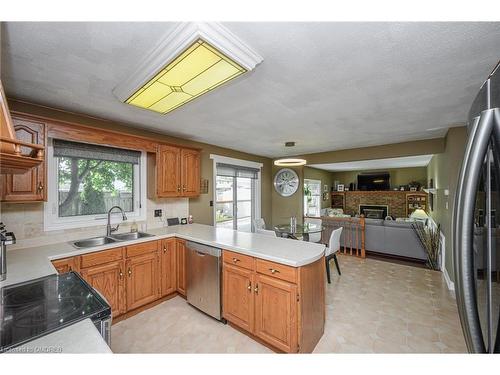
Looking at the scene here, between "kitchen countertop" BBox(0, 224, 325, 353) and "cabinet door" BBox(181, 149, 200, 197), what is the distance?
703 millimetres

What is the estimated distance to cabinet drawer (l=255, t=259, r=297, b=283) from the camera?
1712mm

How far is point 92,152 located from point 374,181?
888 centimetres

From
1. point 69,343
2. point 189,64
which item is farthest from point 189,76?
point 69,343

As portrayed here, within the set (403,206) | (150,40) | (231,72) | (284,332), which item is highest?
(150,40)

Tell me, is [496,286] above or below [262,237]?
above

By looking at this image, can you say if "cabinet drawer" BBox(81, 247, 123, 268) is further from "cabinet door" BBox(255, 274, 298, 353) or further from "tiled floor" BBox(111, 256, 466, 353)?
"cabinet door" BBox(255, 274, 298, 353)

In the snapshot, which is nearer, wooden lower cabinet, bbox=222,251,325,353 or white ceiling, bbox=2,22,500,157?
white ceiling, bbox=2,22,500,157

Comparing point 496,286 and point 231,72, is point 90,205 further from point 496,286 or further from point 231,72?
point 496,286

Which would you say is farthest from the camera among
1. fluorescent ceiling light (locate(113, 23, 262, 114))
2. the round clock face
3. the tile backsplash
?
the round clock face

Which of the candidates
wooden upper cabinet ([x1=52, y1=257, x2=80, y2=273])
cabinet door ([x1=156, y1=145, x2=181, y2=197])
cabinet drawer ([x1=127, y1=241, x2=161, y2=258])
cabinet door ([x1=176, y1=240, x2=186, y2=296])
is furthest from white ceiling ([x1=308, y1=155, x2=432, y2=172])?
wooden upper cabinet ([x1=52, y1=257, x2=80, y2=273])

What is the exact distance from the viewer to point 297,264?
1.67 meters

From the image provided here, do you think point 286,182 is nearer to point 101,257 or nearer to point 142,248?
point 142,248
